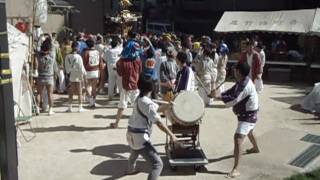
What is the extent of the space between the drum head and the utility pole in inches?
97.6

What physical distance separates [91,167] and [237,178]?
7.42ft

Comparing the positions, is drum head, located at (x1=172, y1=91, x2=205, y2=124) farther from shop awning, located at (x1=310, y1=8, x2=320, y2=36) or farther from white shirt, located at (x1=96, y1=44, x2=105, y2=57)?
shop awning, located at (x1=310, y1=8, x2=320, y2=36)

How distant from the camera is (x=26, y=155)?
845 cm

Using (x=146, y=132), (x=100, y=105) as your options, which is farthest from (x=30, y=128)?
(x=146, y=132)

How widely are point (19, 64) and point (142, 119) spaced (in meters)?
4.16

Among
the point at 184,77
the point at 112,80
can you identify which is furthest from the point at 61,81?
the point at 184,77

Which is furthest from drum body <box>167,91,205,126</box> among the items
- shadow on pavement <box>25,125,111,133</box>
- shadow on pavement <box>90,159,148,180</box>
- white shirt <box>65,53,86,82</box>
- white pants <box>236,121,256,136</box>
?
white shirt <box>65,53,86,82</box>

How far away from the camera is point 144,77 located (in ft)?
22.9

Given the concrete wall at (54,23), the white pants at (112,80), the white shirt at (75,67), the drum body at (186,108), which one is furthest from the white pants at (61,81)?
the concrete wall at (54,23)

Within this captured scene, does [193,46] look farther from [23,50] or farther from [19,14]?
[23,50]

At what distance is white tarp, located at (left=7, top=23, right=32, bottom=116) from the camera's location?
9.70 m

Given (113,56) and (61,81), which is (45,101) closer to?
(61,81)

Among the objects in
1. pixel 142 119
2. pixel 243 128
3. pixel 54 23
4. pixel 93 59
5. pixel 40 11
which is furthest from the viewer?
pixel 54 23

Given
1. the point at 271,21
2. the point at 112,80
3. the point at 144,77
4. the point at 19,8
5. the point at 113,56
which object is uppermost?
the point at 19,8
